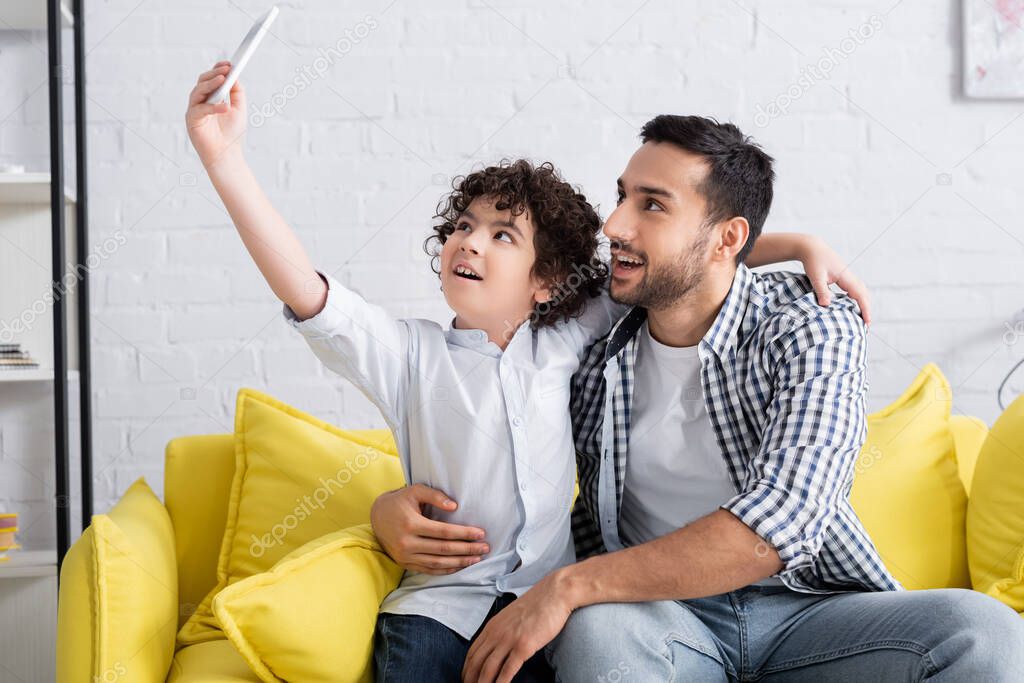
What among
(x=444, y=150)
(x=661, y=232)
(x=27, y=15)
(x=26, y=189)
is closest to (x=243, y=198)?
(x=661, y=232)

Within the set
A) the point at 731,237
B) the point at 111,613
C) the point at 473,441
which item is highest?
the point at 731,237

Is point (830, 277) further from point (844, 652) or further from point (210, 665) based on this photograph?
point (210, 665)

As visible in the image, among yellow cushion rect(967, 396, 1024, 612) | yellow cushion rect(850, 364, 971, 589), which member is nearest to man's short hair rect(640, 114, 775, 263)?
yellow cushion rect(850, 364, 971, 589)

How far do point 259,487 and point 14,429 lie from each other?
0.78 meters

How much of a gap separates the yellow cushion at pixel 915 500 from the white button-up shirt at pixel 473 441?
0.62m

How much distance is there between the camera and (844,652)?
120 centimetres

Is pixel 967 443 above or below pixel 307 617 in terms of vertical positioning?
above

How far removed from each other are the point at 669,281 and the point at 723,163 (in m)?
0.21

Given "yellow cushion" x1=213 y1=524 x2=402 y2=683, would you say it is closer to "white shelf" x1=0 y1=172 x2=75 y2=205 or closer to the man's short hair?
the man's short hair

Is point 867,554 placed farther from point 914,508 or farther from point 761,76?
point 761,76

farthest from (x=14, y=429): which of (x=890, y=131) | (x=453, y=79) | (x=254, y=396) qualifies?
(x=890, y=131)

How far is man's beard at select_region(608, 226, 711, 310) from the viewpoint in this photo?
1.40m

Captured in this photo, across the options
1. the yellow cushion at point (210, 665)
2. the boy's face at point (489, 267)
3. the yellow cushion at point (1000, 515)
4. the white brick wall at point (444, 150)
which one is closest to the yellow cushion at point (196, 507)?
the yellow cushion at point (210, 665)

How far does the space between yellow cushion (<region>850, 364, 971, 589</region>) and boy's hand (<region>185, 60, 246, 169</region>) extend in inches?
47.3
